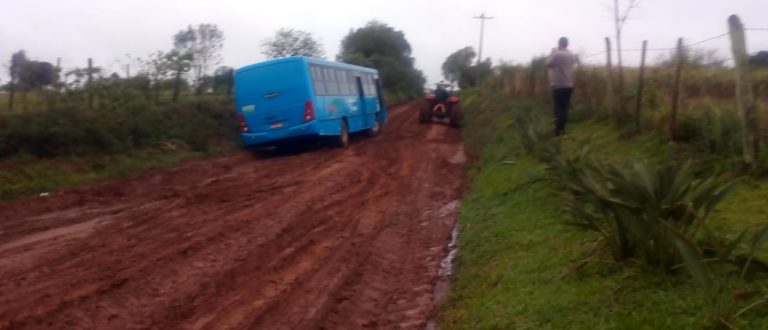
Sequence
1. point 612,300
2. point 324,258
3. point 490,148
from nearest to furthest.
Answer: point 612,300
point 324,258
point 490,148

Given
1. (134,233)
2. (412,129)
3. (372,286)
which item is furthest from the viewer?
(412,129)

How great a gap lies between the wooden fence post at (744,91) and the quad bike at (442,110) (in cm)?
2141

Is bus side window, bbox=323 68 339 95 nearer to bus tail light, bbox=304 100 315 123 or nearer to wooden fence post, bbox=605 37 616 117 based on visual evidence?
bus tail light, bbox=304 100 315 123

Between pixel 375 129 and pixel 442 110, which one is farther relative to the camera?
pixel 442 110

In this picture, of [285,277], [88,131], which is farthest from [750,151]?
[88,131]

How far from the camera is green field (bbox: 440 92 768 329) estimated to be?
590 cm

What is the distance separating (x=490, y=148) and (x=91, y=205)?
28.6ft

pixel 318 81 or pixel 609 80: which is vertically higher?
pixel 318 81

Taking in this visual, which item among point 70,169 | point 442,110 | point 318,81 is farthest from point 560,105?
point 442,110

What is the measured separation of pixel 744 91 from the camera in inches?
349

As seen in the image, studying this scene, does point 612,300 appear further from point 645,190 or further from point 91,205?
point 91,205

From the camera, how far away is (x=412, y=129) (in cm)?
3030

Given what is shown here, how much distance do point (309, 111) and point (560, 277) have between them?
48.0ft

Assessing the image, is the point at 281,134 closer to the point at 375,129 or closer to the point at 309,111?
the point at 309,111
